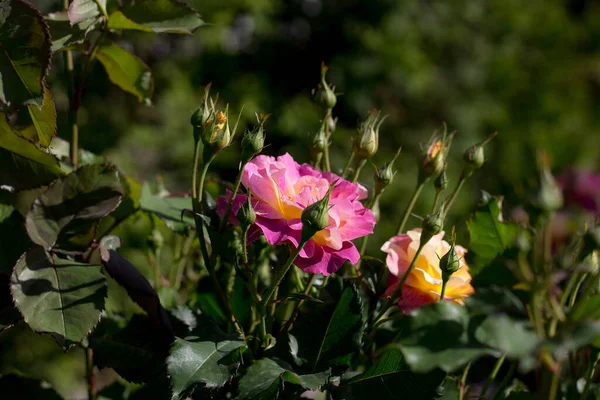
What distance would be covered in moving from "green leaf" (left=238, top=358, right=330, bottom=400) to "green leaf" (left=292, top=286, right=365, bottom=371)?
2 cm

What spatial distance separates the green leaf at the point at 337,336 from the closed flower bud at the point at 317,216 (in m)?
0.09

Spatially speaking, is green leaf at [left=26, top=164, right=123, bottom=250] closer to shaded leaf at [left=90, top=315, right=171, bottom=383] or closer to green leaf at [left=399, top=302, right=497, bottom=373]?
shaded leaf at [left=90, top=315, right=171, bottom=383]

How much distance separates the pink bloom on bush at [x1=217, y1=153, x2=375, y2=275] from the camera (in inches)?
14.5

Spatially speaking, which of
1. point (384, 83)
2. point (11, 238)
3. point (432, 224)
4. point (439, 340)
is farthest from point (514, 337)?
point (384, 83)

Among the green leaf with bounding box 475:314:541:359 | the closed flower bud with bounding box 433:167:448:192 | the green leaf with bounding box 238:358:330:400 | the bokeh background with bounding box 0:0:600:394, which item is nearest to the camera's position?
the green leaf with bounding box 475:314:541:359

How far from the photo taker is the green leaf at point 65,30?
45cm

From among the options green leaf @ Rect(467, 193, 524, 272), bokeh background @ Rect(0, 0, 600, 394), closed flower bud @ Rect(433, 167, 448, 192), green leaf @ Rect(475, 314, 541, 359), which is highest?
green leaf @ Rect(475, 314, 541, 359)

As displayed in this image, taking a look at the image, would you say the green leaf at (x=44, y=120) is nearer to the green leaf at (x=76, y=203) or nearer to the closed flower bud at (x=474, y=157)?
the green leaf at (x=76, y=203)

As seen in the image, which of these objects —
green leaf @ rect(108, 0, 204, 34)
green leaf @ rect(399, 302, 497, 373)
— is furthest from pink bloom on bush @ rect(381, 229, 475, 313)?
green leaf @ rect(108, 0, 204, 34)

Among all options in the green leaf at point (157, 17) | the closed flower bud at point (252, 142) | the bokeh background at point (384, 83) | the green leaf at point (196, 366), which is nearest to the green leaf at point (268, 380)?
the green leaf at point (196, 366)

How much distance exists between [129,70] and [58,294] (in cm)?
21

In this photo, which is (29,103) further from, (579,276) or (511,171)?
(511,171)

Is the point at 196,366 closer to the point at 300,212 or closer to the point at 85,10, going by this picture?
the point at 300,212

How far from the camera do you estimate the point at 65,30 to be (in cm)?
46
